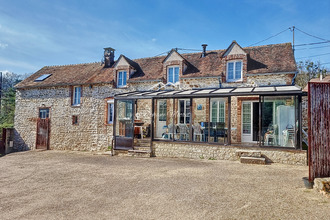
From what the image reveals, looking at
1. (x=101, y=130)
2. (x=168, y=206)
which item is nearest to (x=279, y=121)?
(x=168, y=206)

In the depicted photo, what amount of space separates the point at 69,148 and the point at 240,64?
1265 centimetres

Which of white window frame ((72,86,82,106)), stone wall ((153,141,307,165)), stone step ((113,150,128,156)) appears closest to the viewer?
stone wall ((153,141,307,165))

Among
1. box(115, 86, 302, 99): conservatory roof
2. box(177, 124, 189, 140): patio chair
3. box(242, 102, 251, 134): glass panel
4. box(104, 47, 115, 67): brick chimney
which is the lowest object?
box(177, 124, 189, 140): patio chair

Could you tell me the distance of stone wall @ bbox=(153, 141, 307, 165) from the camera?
338 inches

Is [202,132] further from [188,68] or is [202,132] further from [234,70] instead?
[188,68]

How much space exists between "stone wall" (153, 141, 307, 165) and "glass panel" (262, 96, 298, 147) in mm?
381

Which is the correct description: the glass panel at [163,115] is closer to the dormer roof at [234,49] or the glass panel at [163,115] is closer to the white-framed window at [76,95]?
the dormer roof at [234,49]

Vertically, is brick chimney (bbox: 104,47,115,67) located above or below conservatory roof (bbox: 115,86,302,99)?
above

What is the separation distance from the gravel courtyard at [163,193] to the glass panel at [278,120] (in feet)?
3.63

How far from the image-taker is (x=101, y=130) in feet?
49.3

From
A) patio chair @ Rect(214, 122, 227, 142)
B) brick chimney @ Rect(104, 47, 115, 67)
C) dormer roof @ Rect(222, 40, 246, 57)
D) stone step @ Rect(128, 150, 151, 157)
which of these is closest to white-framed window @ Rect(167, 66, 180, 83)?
dormer roof @ Rect(222, 40, 246, 57)

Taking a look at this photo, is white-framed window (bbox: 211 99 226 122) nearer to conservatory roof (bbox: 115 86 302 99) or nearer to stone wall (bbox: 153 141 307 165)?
conservatory roof (bbox: 115 86 302 99)

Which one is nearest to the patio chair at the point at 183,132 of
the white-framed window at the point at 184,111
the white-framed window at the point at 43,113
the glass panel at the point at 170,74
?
the white-framed window at the point at 184,111

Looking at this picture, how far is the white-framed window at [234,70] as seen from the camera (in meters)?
12.5
